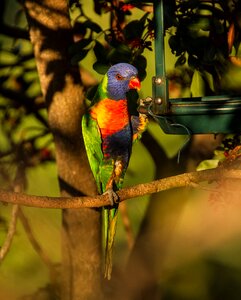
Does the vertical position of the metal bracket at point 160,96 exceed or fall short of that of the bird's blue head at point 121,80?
it exceeds it

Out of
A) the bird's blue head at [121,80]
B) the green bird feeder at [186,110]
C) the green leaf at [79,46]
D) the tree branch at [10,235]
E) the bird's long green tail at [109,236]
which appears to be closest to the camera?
the green bird feeder at [186,110]

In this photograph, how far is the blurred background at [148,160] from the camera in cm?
224

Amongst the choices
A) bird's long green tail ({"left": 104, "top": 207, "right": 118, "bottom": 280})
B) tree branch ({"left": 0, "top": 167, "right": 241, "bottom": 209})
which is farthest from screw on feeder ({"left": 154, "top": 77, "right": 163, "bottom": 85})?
bird's long green tail ({"left": 104, "top": 207, "right": 118, "bottom": 280})

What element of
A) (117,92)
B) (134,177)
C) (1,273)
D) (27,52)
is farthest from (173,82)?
(1,273)

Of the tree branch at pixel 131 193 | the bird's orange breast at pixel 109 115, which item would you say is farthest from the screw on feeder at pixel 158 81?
the bird's orange breast at pixel 109 115

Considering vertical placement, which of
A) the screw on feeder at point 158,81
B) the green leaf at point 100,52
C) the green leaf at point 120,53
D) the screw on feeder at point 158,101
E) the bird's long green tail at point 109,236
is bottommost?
the bird's long green tail at point 109,236

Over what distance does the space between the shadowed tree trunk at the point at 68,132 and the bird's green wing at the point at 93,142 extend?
0.66ft

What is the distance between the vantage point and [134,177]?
3773mm

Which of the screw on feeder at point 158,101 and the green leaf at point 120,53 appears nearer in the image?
the screw on feeder at point 158,101

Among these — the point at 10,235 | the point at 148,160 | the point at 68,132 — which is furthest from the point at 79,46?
the point at 148,160

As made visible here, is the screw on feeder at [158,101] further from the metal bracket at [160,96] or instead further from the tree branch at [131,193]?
the tree branch at [131,193]

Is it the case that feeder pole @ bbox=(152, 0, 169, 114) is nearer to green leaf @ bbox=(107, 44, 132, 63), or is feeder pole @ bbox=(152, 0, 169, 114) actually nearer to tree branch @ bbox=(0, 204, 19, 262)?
green leaf @ bbox=(107, 44, 132, 63)

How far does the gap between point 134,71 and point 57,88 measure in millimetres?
466

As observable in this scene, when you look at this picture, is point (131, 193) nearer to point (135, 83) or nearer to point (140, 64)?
point (135, 83)
